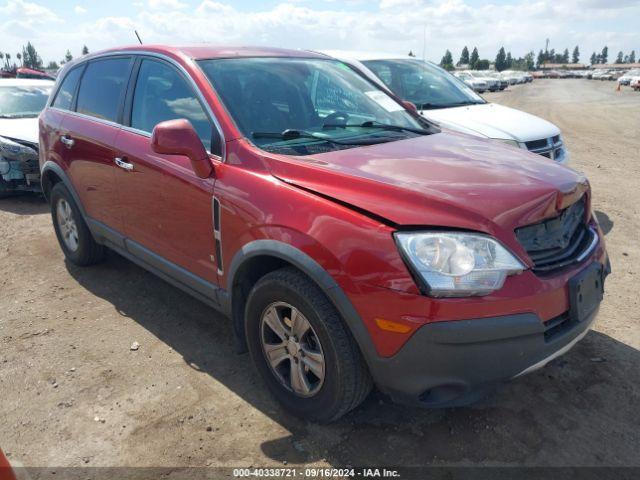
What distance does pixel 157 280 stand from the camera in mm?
4609

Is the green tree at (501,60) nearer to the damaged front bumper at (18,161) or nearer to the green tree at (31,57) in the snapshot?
the green tree at (31,57)

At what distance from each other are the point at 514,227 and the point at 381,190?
0.59 m

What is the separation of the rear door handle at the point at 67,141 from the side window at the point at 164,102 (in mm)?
943

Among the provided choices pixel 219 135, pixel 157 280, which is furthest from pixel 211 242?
pixel 157 280

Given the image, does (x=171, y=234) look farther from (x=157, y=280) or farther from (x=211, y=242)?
(x=157, y=280)

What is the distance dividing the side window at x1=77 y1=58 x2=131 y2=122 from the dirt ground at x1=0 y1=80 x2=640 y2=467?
4.88ft

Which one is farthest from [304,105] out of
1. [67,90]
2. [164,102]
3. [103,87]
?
[67,90]

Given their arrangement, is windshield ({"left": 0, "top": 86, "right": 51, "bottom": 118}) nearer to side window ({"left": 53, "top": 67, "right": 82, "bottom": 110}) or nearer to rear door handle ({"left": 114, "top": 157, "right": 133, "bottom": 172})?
side window ({"left": 53, "top": 67, "right": 82, "bottom": 110})

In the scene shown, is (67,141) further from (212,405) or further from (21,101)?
(21,101)

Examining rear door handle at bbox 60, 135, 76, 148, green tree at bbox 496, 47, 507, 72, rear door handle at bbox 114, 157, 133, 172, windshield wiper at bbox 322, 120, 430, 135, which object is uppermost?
windshield wiper at bbox 322, 120, 430, 135

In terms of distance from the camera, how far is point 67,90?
4633 mm

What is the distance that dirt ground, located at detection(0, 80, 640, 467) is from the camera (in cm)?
254

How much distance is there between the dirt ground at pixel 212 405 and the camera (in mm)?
2545

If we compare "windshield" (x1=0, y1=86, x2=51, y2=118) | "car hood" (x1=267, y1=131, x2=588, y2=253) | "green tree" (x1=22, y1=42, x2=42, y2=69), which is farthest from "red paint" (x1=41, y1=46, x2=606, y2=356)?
"green tree" (x1=22, y1=42, x2=42, y2=69)
